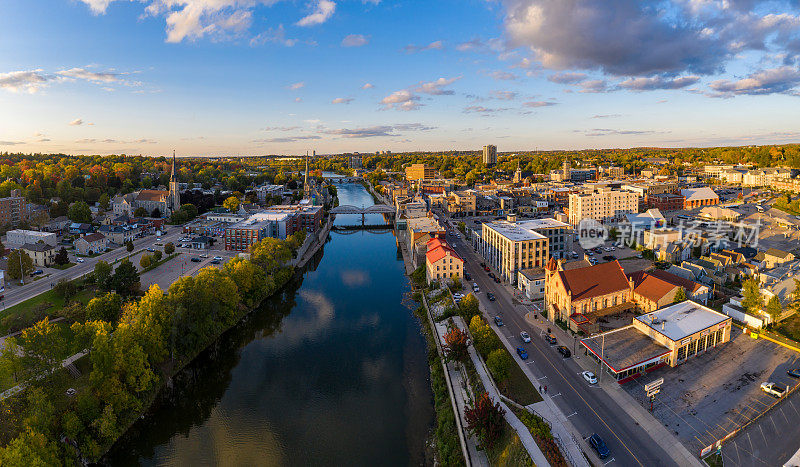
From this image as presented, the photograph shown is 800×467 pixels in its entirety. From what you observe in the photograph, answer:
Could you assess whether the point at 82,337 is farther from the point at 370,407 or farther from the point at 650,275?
the point at 650,275

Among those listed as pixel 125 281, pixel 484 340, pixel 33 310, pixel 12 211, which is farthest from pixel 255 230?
pixel 12 211

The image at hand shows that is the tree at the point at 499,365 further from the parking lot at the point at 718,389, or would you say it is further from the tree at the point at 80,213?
the tree at the point at 80,213

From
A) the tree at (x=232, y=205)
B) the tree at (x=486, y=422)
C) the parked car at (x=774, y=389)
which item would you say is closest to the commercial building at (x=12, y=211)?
the tree at (x=232, y=205)

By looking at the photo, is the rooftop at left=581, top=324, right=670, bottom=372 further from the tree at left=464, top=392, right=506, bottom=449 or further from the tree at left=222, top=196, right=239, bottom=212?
the tree at left=222, top=196, right=239, bottom=212

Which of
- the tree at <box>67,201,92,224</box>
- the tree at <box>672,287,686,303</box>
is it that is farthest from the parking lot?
the tree at <box>67,201,92,224</box>

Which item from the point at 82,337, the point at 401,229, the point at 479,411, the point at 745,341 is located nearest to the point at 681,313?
the point at 745,341

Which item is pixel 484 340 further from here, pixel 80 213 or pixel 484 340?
pixel 80 213
